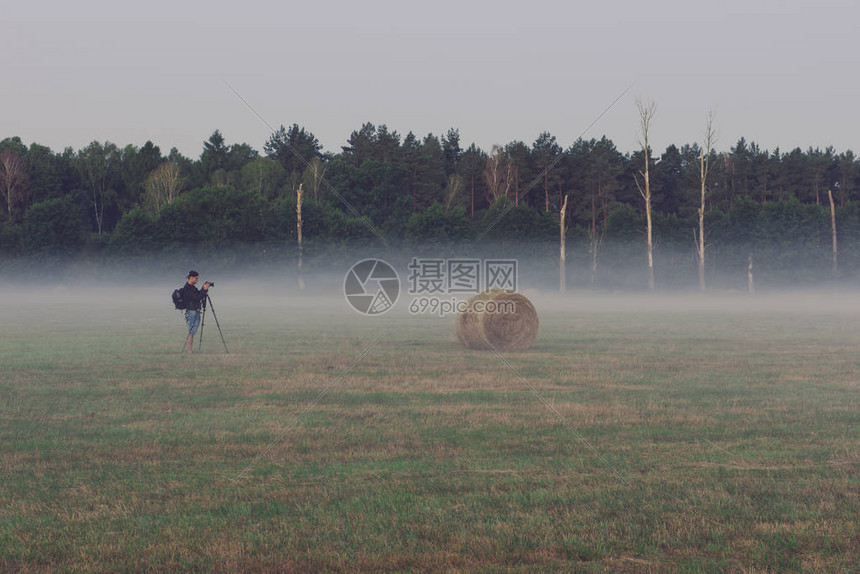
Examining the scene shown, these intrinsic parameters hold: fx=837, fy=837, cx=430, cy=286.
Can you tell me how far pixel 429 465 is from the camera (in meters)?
9.15

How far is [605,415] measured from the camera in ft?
39.5

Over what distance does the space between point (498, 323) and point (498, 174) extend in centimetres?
8276

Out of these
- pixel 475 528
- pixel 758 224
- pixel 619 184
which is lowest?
pixel 475 528

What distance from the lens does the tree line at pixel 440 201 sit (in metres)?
79.4

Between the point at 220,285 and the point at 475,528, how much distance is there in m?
72.4

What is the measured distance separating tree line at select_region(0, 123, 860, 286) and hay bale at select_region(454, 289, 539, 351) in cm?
4474

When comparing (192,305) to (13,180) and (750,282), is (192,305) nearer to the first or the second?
(750,282)

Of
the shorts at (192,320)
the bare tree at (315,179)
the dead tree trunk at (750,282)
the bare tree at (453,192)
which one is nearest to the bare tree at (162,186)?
the bare tree at (315,179)

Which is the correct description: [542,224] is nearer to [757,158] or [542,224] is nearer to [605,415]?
[757,158]

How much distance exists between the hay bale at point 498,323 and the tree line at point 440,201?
4474 centimetres

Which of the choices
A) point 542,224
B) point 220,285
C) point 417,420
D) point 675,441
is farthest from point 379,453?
point 542,224

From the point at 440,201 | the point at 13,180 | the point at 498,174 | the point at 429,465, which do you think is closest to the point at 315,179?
the point at 440,201

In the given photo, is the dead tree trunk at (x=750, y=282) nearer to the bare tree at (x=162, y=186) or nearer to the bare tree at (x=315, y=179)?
the bare tree at (x=315, y=179)

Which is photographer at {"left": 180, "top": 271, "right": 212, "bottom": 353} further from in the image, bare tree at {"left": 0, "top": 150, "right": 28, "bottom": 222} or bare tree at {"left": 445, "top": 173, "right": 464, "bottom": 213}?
bare tree at {"left": 445, "top": 173, "right": 464, "bottom": 213}
